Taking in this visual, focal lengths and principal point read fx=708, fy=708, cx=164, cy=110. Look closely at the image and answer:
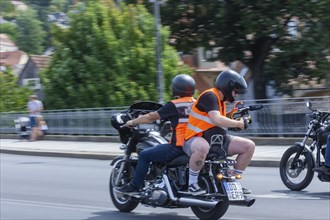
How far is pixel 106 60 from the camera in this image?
25.2m

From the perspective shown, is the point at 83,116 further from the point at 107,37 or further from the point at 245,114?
the point at 245,114

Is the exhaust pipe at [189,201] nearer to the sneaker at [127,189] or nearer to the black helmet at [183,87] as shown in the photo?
the sneaker at [127,189]

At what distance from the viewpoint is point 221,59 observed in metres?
26.5

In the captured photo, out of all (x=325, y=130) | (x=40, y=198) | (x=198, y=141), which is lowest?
(x=40, y=198)

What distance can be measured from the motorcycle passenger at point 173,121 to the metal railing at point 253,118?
33.6ft

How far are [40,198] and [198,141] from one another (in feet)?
13.1

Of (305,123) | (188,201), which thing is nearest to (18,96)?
(305,123)

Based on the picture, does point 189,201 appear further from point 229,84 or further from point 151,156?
point 229,84

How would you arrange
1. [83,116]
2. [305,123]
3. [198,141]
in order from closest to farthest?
1. [198,141]
2. [305,123]
3. [83,116]

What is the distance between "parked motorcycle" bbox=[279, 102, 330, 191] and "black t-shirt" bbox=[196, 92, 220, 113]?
125 inches

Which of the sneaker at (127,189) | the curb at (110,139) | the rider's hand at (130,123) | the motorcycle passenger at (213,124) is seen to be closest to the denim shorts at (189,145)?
the motorcycle passenger at (213,124)

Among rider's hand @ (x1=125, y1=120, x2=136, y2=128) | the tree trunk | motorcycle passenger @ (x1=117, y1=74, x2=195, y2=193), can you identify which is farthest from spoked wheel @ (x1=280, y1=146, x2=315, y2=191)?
the tree trunk

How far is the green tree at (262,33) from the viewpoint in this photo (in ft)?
79.9

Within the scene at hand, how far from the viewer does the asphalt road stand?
8.82 metres
